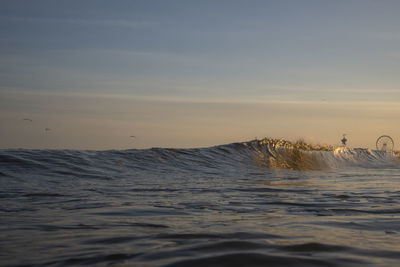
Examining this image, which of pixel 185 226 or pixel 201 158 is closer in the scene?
pixel 185 226

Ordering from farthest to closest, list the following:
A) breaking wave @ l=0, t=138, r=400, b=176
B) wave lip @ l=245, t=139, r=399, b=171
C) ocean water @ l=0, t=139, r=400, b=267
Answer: wave lip @ l=245, t=139, r=399, b=171 → breaking wave @ l=0, t=138, r=400, b=176 → ocean water @ l=0, t=139, r=400, b=267

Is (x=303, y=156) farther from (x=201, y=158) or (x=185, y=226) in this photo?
(x=185, y=226)

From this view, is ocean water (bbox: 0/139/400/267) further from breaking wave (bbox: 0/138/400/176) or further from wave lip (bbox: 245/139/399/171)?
wave lip (bbox: 245/139/399/171)

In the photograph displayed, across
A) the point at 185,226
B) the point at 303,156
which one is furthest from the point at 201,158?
the point at 185,226

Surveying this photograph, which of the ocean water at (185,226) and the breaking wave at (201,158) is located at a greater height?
the breaking wave at (201,158)

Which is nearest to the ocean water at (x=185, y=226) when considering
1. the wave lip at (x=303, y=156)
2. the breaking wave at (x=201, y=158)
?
the breaking wave at (x=201, y=158)

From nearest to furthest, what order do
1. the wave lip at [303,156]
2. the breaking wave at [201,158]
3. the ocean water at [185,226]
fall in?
the ocean water at [185,226] → the breaking wave at [201,158] → the wave lip at [303,156]

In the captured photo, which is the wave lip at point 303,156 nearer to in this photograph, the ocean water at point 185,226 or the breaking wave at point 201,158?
the breaking wave at point 201,158

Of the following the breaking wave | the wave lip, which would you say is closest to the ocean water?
the breaking wave

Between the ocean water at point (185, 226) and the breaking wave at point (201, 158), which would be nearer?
the ocean water at point (185, 226)

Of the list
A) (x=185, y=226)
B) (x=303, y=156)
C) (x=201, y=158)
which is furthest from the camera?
(x=303, y=156)

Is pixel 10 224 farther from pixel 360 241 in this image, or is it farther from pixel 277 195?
pixel 277 195

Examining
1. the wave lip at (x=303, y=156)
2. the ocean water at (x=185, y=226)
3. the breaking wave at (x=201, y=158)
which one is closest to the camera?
the ocean water at (x=185, y=226)

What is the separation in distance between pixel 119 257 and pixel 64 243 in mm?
523
